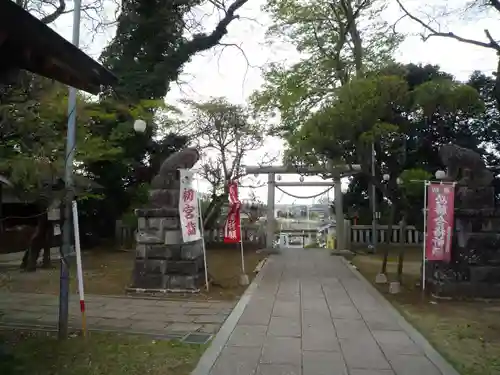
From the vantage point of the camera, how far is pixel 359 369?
4.52 m

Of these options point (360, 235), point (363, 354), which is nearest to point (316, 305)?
point (363, 354)

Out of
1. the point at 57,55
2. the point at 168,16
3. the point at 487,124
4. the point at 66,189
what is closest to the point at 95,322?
the point at 66,189

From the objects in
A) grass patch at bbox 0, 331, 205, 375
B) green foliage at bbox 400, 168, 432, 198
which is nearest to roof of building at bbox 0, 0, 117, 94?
grass patch at bbox 0, 331, 205, 375

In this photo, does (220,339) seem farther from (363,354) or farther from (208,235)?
(208,235)

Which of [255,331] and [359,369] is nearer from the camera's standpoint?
[359,369]

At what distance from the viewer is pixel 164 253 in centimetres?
878

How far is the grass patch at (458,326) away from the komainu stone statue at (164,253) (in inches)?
143

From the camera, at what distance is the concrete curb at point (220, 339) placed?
451 centimetres

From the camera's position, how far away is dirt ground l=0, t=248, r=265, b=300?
8.70 m

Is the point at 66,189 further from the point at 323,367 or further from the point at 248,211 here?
the point at 248,211

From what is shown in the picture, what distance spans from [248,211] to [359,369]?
14.4 meters

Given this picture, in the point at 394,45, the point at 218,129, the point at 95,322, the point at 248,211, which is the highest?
the point at 394,45

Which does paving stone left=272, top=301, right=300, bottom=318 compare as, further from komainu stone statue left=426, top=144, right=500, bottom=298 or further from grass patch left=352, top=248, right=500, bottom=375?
komainu stone statue left=426, top=144, right=500, bottom=298

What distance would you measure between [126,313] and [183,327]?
1.22m
